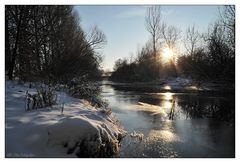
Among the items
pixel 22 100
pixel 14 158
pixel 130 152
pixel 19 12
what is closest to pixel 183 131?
pixel 130 152

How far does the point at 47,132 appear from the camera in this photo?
693 centimetres

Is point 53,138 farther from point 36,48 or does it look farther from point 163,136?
point 36,48

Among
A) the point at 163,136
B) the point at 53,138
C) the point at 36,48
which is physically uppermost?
the point at 36,48

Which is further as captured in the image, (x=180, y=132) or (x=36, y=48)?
(x=36, y=48)

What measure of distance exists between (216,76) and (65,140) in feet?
46.2

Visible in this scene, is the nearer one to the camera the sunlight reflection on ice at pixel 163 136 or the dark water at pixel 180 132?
the dark water at pixel 180 132

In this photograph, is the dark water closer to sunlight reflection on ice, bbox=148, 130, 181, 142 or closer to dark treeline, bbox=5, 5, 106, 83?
sunlight reflection on ice, bbox=148, 130, 181, 142

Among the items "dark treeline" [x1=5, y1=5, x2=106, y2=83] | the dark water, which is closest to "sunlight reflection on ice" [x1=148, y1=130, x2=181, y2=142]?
the dark water

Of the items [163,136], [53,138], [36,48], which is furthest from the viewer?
[36,48]

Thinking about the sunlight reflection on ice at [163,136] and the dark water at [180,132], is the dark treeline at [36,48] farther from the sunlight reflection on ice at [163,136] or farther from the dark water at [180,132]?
the sunlight reflection on ice at [163,136]

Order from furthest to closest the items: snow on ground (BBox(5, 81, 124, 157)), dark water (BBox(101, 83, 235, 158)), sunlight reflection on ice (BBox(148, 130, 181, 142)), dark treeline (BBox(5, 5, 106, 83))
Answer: dark treeline (BBox(5, 5, 106, 83))
sunlight reflection on ice (BBox(148, 130, 181, 142))
dark water (BBox(101, 83, 235, 158))
snow on ground (BBox(5, 81, 124, 157))

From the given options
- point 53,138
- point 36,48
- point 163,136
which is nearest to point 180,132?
point 163,136

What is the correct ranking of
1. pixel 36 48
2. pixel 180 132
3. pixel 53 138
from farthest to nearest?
pixel 36 48, pixel 180 132, pixel 53 138

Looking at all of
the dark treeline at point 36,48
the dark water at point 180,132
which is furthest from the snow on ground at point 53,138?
the dark treeline at point 36,48
